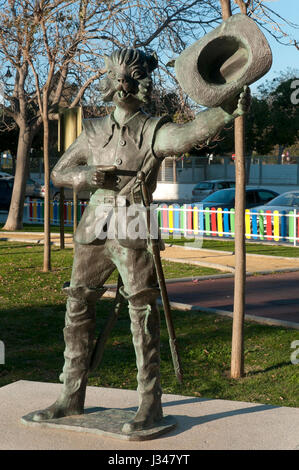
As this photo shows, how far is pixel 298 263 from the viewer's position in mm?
13930

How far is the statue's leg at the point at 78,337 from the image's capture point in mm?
4402

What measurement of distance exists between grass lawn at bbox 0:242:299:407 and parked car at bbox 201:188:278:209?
1100 cm

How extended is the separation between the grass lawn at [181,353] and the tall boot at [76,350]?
1700 mm

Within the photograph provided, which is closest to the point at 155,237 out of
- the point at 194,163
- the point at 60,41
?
the point at 60,41

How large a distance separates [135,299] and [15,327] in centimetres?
415

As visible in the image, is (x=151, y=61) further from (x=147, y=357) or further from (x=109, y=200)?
(x=147, y=357)

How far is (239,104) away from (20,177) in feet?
52.5

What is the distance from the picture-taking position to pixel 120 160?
4266mm

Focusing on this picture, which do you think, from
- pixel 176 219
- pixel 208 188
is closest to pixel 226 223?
pixel 176 219

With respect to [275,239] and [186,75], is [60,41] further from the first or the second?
[186,75]

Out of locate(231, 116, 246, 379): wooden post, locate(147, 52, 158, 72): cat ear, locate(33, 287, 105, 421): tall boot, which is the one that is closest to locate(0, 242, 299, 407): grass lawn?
locate(231, 116, 246, 379): wooden post

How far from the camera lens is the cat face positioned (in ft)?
13.7

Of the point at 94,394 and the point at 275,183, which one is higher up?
the point at 275,183

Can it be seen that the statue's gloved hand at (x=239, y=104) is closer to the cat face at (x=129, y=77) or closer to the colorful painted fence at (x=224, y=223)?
the cat face at (x=129, y=77)
